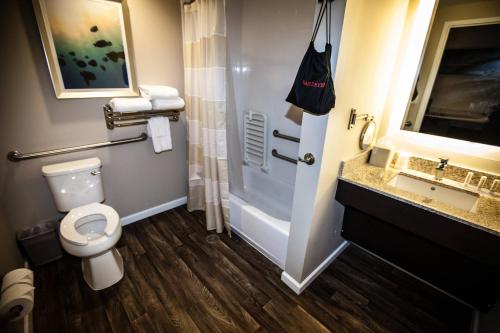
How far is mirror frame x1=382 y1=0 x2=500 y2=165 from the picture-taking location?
139 cm

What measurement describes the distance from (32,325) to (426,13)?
10.3ft

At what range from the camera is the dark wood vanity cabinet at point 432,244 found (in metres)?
1.08

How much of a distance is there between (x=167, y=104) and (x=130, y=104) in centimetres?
29

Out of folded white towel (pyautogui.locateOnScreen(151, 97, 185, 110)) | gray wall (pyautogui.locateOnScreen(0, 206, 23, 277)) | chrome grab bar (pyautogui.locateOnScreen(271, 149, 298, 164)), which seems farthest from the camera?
chrome grab bar (pyautogui.locateOnScreen(271, 149, 298, 164))

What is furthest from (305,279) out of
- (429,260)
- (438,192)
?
(438,192)

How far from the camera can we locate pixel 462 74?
1.37m

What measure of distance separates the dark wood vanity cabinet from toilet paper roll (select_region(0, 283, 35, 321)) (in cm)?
179

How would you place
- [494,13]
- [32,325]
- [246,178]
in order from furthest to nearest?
[246,178] → [32,325] → [494,13]

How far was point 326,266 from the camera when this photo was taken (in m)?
1.83

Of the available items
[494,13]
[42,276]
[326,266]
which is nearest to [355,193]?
[326,266]

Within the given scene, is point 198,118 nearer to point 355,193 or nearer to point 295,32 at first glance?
point 295,32

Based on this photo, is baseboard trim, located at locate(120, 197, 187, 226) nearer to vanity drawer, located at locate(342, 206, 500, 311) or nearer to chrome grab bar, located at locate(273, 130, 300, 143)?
chrome grab bar, located at locate(273, 130, 300, 143)

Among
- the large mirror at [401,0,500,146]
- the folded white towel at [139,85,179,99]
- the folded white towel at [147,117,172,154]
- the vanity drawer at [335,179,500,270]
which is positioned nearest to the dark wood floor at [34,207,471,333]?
the vanity drawer at [335,179,500,270]

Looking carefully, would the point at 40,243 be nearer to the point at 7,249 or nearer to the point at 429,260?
the point at 7,249
